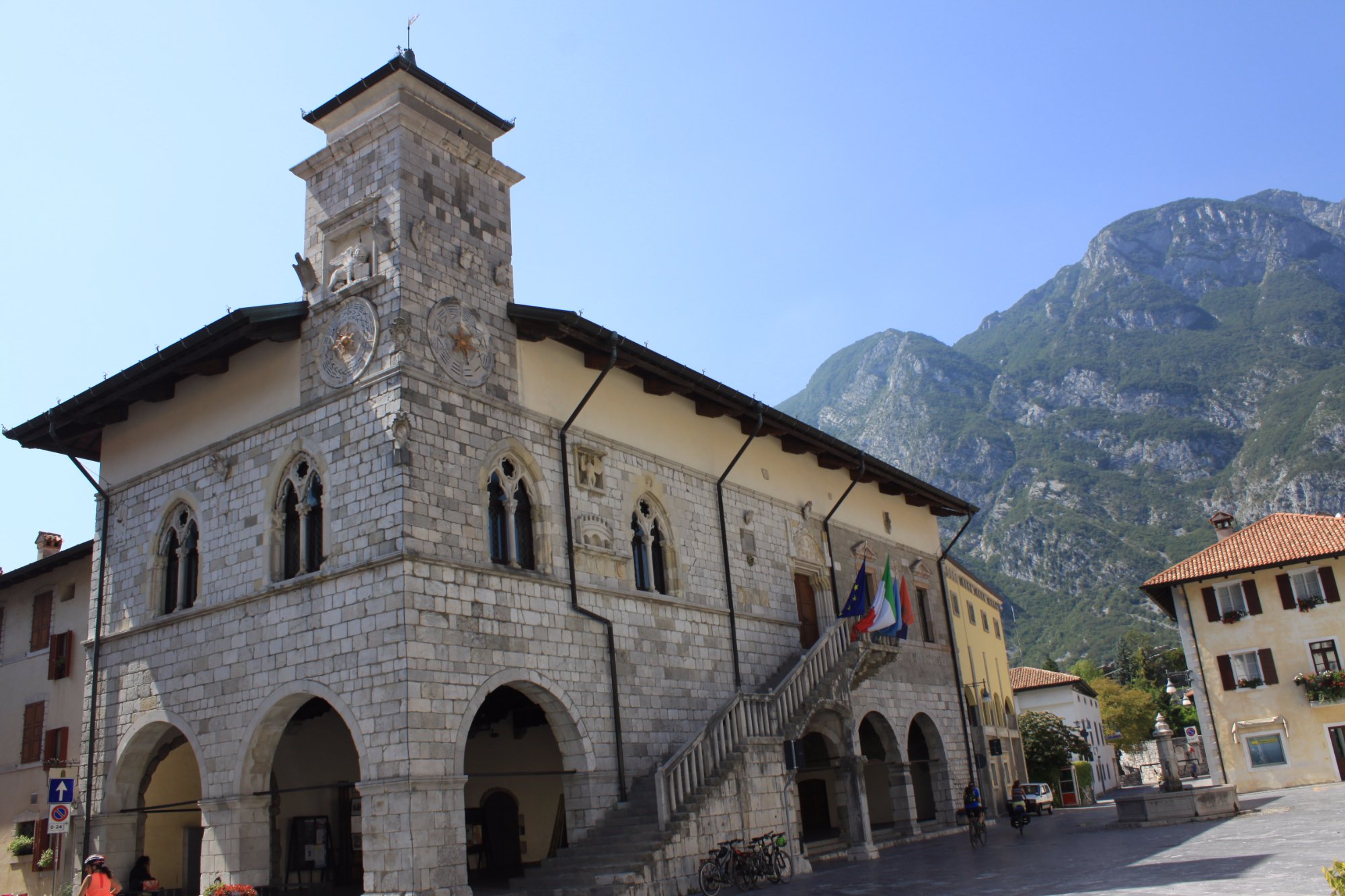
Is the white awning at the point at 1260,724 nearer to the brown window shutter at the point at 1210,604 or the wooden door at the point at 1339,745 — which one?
the wooden door at the point at 1339,745

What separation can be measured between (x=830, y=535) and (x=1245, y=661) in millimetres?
18470

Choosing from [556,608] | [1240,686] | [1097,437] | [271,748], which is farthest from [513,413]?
[1097,437]

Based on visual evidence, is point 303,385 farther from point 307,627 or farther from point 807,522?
point 807,522

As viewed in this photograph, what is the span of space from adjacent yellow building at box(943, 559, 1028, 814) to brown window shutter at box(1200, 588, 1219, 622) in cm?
753

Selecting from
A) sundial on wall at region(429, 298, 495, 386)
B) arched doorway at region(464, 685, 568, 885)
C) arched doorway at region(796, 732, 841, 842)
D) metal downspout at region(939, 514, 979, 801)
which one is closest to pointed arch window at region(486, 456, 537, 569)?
sundial on wall at region(429, 298, 495, 386)

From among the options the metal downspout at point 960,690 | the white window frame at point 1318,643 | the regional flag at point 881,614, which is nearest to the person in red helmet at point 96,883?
the regional flag at point 881,614

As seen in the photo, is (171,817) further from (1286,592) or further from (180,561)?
(1286,592)

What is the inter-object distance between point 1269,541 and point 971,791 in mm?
19083

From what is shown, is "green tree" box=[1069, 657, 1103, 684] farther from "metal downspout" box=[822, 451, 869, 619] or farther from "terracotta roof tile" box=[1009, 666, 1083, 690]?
"metal downspout" box=[822, 451, 869, 619]

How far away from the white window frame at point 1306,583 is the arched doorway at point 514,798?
26305mm

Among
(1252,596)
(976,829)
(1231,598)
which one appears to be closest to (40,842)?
(976,829)

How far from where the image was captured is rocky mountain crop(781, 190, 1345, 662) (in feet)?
357

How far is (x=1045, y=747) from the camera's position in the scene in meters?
46.5

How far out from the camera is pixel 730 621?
2048 centimetres
